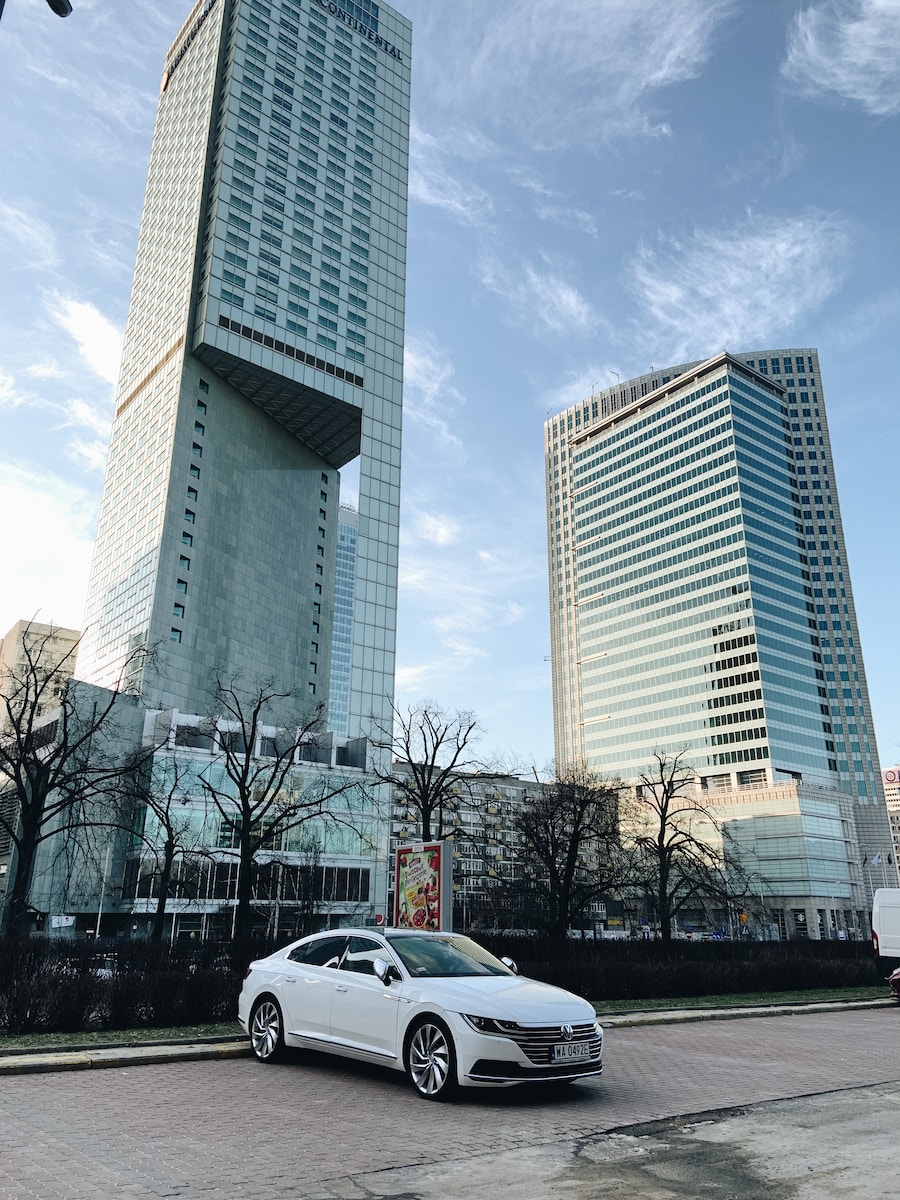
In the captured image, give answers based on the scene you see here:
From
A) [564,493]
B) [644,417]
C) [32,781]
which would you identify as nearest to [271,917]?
[32,781]

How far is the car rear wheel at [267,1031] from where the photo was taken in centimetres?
1049

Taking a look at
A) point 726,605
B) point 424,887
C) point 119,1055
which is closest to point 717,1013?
point 424,887

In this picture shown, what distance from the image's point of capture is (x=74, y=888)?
2566 inches

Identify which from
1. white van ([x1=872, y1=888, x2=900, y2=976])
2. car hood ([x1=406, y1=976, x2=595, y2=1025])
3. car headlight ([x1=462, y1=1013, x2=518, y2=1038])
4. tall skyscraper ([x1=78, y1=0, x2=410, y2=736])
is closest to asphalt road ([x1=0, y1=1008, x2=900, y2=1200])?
car headlight ([x1=462, y1=1013, x2=518, y2=1038])

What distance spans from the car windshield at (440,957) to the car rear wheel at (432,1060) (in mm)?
648

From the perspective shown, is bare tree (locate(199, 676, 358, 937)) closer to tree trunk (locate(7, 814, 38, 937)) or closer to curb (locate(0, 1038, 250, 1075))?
tree trunk (locate(7, 814, 38, 937))

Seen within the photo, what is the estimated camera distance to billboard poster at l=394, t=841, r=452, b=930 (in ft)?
59.3

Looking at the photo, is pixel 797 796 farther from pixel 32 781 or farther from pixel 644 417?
pixel 32 781

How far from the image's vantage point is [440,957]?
388 inches

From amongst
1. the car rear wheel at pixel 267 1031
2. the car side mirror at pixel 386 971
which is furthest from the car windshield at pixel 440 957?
the car rear wheel at pixel 267 1031

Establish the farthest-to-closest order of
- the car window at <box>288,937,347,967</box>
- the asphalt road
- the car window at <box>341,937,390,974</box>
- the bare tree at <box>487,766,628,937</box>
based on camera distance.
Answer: the bare tree at <box>487,766,628,937</box>
the car window at <box>288,937,347,967</box>
the car window at <box>341,937,390,974</box>
the asphalt road

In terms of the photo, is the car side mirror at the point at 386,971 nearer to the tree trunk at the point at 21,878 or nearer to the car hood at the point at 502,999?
the car hood at the point at 502,999

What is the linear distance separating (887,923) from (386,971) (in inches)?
857

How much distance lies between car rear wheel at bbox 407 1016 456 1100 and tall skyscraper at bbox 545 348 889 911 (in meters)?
113
